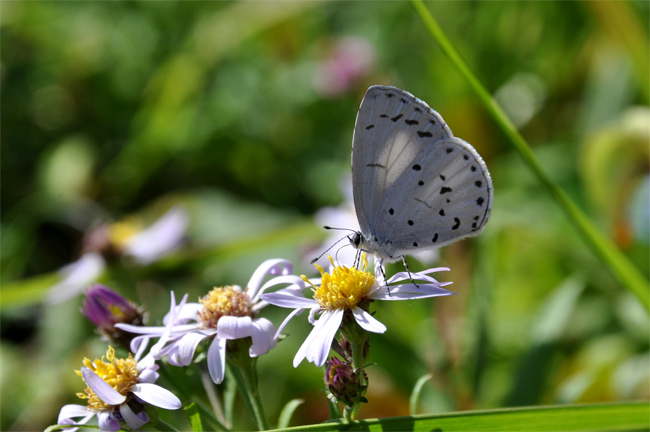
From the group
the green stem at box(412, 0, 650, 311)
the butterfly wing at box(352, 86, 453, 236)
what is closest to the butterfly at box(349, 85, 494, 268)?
the butterfly wing at box(352, 86, 453, 236)

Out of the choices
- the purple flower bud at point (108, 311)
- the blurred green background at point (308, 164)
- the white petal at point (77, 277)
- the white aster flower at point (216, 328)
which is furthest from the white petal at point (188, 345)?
the white petal at point (77, 277)

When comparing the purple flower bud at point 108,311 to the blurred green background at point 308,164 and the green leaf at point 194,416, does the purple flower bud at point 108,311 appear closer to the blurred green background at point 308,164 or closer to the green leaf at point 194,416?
the green leaf at point 194,416

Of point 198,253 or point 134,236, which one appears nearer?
point 198,253

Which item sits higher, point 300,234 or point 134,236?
point 134,236

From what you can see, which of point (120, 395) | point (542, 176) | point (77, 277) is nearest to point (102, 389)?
point (120, 395)

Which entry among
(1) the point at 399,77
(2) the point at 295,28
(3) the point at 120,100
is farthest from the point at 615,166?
(3) the point at 120,100

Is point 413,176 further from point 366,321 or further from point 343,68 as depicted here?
point 343,68

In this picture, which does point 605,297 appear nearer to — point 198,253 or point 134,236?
point 198,253

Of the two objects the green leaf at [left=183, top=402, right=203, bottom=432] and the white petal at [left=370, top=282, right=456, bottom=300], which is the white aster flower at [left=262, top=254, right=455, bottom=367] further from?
the green leaf at [left=183, top=402, right=203, bottom=432]
